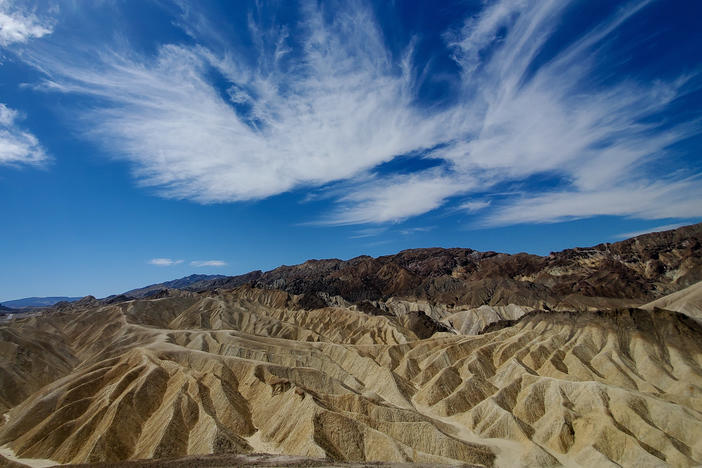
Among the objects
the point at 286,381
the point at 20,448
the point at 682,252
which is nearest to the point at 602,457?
the point at 286,381

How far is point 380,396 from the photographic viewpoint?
76.0 m

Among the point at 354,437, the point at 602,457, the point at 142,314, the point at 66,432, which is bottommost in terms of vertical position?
the point at 602,457

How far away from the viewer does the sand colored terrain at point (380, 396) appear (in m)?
49.4

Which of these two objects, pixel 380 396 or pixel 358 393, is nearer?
pixel 358 393

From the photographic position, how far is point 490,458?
1962 inches

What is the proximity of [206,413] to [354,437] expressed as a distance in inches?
868

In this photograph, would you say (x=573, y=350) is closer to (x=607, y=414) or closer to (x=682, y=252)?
(x=607, y=414)

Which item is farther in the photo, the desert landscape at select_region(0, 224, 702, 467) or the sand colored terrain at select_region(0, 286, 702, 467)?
the sand colored terrain at select_region(0, 286, 702, 467)

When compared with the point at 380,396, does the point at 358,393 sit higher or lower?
higher

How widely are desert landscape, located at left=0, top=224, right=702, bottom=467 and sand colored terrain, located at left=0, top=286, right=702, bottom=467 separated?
25 cm

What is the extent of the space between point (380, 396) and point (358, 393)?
34.8 feet

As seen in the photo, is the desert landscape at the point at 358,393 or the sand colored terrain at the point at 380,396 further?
the sand colored terrain at the point at 380,396

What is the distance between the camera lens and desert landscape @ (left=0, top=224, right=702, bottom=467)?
48969 mm

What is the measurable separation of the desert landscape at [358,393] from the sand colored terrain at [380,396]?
0.83 ft
